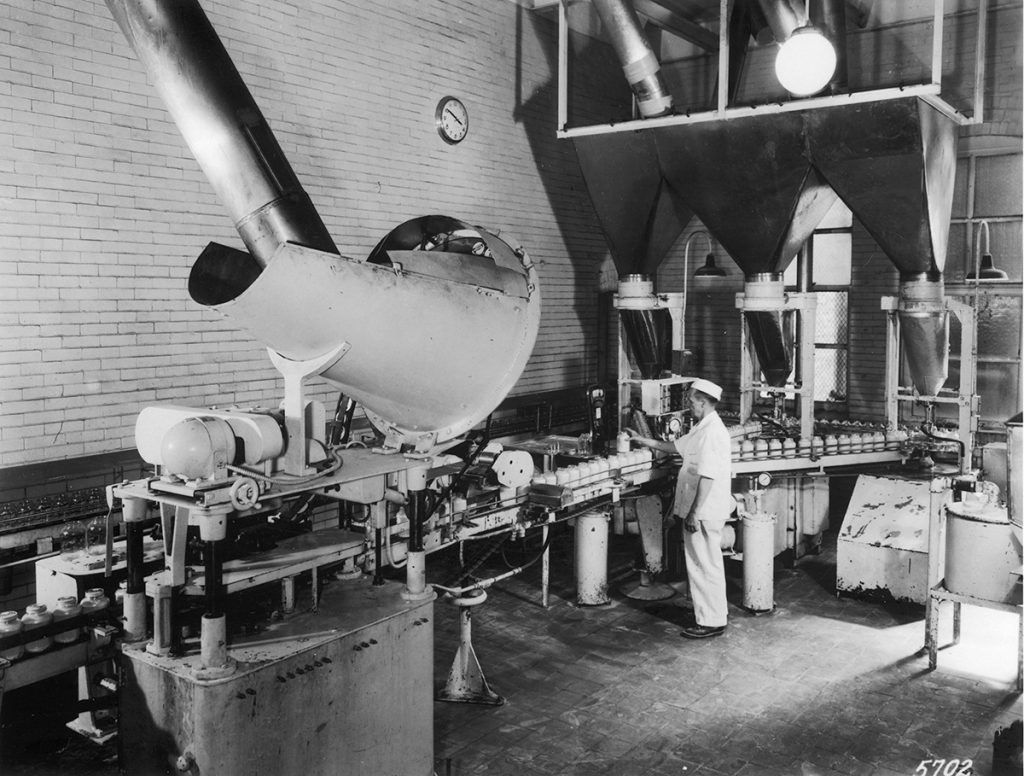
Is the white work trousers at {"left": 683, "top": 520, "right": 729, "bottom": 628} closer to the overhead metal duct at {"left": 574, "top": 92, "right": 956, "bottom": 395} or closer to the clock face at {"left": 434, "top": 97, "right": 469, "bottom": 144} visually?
the overhead metal duct at {"left": 574, "top": 92, "right": 956, "bottom": 395}

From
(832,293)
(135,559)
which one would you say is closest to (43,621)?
(135,559)

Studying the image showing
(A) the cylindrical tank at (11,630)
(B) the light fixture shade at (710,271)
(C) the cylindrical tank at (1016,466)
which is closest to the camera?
(A) the cylindrical tank at (11,630)

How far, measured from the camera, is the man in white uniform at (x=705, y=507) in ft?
19.9

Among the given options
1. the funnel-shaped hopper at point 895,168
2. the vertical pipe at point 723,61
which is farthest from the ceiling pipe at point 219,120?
the funnel-shaped hopper at point 895,168

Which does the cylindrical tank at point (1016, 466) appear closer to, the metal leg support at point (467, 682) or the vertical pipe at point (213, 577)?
the metal leg support at point (467, 682)

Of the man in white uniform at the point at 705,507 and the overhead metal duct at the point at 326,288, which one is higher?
the overhead metal duct at the point at 326,288

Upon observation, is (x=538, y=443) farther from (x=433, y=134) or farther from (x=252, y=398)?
(x=433, y=134)

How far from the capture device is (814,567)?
7793 mm

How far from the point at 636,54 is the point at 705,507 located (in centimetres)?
375

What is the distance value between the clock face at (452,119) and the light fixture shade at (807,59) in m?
3.22

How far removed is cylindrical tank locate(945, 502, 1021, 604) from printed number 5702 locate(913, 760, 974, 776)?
1.20m

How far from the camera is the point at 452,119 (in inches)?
318

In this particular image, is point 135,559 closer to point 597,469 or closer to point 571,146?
point 597,469

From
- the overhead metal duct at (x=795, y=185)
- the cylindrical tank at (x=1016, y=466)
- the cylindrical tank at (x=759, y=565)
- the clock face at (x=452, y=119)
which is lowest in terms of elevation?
the cylindrical tank at (x=759, y=565)
